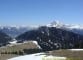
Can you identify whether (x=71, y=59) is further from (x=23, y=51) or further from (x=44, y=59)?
(x=23, y=51)

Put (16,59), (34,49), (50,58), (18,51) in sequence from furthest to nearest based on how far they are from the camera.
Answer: (34,49), (18,51), (16,59), (50,58)

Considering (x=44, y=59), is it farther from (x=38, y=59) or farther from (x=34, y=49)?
(x=34, y=49)

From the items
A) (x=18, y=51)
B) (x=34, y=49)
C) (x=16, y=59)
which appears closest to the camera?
(x=16, y=59)

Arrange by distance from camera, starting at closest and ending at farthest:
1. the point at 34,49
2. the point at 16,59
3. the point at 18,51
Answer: the point at 16,59 < the point at 18,51 < the point at 34,49

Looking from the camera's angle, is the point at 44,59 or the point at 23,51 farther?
the point at 23,51

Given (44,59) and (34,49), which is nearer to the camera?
(44,59)

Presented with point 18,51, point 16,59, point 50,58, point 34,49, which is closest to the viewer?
point 50,58

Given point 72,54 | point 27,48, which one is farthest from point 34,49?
point 72,54
